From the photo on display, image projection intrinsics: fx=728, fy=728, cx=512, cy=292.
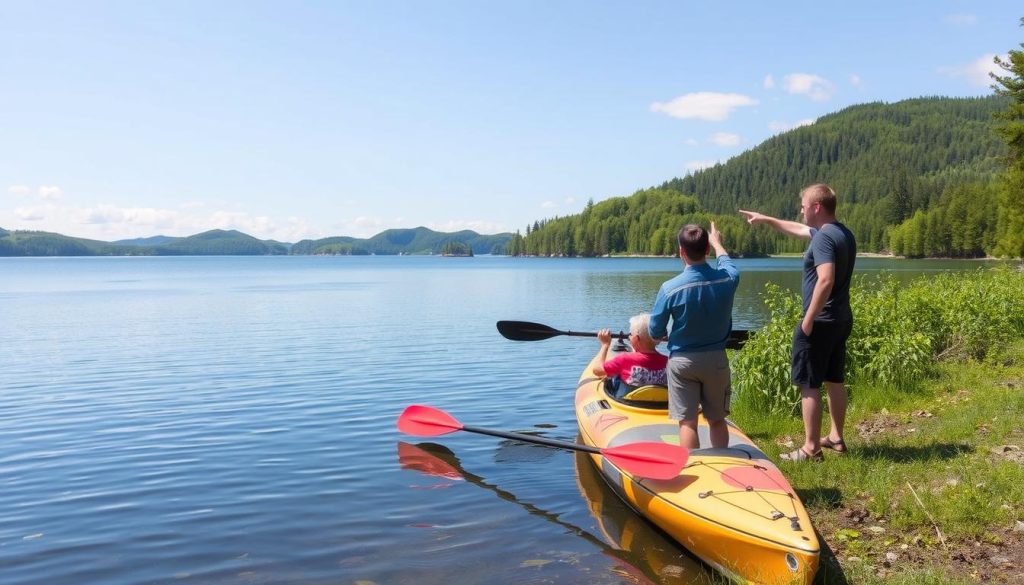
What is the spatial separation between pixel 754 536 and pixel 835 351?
8.53 feet

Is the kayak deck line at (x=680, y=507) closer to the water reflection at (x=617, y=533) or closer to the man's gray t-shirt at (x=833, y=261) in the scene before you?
the water reflection at (x=617, y=533)

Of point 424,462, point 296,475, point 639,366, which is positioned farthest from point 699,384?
point 296,475

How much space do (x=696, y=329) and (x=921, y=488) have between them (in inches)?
95.3

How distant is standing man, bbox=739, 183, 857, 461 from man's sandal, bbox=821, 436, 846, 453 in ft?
1.08

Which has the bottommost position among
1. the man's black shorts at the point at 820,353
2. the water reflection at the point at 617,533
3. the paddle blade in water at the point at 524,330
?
the water reflection at the point at 617,533

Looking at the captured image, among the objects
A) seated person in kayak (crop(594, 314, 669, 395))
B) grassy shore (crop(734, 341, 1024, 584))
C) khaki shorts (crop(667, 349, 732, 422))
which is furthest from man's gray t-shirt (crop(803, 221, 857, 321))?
seated person in kayak (crop(594, 314, 669, 395))

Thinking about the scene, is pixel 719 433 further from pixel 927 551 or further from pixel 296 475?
pixel 296 475

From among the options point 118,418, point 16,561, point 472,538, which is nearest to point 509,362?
point 118,418

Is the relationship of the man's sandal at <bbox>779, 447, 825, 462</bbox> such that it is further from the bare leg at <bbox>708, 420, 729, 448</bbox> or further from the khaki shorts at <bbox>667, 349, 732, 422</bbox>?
the khaki shorts at <bbox>667, 349, 732, 422</bbox>

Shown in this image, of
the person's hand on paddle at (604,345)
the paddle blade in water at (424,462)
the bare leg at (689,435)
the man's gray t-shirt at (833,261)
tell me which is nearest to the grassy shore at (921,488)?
the bare leg at (689,435)

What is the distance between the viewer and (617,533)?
7469mm

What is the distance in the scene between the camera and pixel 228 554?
716 cm

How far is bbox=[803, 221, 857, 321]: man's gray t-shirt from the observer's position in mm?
6895

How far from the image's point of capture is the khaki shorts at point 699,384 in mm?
6688
